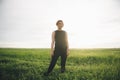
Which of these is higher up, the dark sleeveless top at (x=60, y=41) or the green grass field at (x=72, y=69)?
the dark sleeveless top at (x=60, y=41)

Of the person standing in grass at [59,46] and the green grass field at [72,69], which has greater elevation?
the person standing in grass at [59,46]

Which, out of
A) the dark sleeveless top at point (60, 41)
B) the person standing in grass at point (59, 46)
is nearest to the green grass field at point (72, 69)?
the person standing in grass at point (59, 46)

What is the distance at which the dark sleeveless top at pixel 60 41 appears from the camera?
4368 millimetres

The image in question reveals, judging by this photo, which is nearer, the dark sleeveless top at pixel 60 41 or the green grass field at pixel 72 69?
the green grass field at pixel 72 69

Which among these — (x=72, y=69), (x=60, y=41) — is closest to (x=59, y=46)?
(x=60, y=41)

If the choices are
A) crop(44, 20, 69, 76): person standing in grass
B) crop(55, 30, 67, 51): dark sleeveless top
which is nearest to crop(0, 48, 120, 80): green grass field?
crop(44, 20, 69, 76): person standing in grass

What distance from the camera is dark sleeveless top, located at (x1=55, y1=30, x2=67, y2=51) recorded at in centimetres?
437

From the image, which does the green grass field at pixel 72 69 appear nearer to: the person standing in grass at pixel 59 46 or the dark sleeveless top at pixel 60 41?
the person standing in grass at pixel 59 46

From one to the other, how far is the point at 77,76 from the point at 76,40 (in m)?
1.44

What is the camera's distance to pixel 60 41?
4.42 meters

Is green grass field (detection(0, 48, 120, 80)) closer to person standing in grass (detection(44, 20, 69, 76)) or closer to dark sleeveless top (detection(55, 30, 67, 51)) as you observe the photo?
person standing in grass (detection(44, 20, 69, 76))

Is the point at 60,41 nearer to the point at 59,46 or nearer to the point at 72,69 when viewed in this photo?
the point at 59,46

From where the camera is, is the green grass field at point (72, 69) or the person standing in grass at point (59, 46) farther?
the person standing in grass at point (59, 46)

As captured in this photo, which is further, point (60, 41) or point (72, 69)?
point (72, 69)
